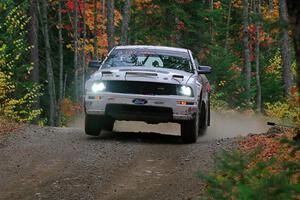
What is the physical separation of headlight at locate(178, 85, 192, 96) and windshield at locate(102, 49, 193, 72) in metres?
1.12

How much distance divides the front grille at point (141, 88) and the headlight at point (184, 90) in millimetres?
111

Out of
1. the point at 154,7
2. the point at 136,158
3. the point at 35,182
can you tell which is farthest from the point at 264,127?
the point at 154,7

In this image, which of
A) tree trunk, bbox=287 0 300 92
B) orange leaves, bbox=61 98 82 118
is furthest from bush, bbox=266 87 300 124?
orange leaves, bbox=61 98 82 118

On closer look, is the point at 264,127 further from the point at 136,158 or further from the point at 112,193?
the point at 112,193

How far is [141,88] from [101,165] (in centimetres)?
236

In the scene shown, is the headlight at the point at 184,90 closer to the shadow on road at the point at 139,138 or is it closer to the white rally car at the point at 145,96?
the white rally car at the point at 145,96

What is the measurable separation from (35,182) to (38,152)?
7.36 ft

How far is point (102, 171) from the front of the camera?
924cm

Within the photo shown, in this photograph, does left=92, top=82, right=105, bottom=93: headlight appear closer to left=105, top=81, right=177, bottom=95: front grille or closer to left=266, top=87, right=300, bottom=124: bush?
left=105, top=81, right=177, bottom=95: front grille

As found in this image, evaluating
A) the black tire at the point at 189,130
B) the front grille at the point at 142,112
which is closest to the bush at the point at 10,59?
the front grille at the point at 142,112

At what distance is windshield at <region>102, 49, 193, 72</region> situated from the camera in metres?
12.6

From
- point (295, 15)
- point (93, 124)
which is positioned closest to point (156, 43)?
point (93, 124)

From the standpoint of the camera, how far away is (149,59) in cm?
1275

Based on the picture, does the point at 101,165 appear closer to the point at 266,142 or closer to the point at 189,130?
the point at 189,130
